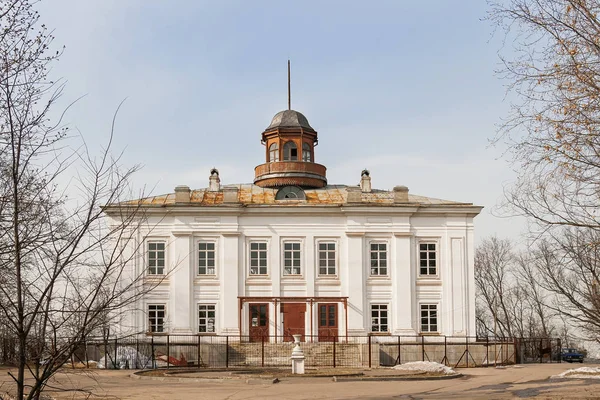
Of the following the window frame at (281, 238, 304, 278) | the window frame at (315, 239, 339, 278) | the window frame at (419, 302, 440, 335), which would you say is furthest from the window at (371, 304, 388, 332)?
the window frame at (281, 238, 304, 278)

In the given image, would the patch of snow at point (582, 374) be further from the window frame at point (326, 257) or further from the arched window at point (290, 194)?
the arched window at point (290, 194)

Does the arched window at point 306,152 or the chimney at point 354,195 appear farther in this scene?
the arched window at point 306,152

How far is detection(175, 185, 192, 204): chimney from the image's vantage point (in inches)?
1563

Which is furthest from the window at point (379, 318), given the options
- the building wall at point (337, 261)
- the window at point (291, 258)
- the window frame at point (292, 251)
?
the window at point (291, 258)

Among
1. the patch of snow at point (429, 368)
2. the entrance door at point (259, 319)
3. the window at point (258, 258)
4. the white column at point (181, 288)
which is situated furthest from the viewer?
the window at point (258, 258)

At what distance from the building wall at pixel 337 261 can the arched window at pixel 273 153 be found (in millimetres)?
5801

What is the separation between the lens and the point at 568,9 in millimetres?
11180

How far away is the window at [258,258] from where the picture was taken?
39625mm

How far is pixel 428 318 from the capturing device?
129ft

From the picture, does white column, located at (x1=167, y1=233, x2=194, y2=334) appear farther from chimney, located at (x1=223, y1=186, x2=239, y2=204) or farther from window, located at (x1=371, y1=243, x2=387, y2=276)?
window, located at (x1=371, y1=243, x2=387, y2=276)

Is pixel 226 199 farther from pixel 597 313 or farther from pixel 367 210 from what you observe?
pixel 597 313

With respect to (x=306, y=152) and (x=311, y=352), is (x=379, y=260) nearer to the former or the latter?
(x=311, y=352)

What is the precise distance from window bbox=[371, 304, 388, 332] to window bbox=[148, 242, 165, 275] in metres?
11.0

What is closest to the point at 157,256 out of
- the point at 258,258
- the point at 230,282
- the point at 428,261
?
the point at 230,282
